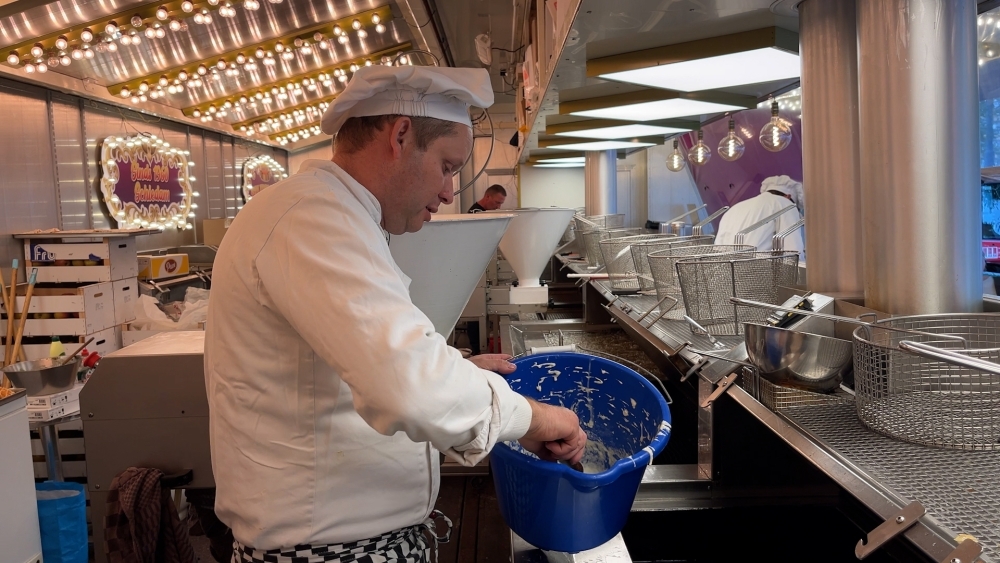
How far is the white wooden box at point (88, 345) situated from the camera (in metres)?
4.32

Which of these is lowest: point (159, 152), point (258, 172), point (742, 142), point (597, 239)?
point (597, 239)

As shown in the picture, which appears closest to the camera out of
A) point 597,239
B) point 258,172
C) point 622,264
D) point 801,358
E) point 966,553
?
point 966,553

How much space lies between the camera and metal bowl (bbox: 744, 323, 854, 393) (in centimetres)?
116

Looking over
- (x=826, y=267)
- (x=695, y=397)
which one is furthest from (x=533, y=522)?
(x=826, y=267)

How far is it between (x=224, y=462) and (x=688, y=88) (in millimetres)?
1944

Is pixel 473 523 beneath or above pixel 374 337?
beneath

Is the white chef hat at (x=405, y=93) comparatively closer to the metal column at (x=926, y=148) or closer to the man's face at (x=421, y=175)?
the man's face at (x=421, y=175)

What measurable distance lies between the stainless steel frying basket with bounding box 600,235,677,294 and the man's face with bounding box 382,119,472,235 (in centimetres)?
187

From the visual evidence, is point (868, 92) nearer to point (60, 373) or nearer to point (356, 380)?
Answer: point (356, 380)

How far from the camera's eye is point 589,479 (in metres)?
0.88

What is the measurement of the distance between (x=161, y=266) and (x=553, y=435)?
19.8 feet

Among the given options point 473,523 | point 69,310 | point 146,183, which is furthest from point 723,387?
Answer: point 146,183

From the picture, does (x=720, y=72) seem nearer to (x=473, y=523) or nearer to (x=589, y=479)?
(x=589, y=479)

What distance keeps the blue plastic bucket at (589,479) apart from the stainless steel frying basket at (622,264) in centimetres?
157
